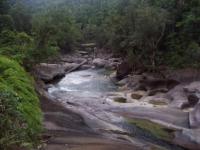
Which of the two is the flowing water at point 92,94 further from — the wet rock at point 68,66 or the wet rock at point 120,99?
the wet rock at point 68,66

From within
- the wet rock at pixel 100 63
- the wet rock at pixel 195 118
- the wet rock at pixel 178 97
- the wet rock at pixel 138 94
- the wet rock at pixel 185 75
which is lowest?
the wet rock at pixel 100 63

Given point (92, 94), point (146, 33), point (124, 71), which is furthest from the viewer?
point (124, 71)

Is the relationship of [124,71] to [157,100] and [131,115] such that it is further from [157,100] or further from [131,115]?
[131,115]

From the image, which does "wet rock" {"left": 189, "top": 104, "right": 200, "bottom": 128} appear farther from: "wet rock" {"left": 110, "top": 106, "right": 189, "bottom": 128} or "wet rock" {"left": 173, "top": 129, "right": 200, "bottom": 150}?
"wet rock" {"left": 173, "top": 129, "right": 200, "bottom": 150}

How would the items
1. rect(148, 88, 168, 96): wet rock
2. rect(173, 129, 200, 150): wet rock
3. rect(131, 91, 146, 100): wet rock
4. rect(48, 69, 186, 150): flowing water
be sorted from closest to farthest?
rect(173, 129, 200, 150): wet rock → rect(48, 69, 186, 150): flowing water → rect(131, 91, 146, 100): wet rock → rect(148, 88, 168, 96): wet rock

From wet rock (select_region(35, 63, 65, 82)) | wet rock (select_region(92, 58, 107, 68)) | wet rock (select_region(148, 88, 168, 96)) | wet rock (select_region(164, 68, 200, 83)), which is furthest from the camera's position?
wet rock (select_region(92, 58, 107, 68))

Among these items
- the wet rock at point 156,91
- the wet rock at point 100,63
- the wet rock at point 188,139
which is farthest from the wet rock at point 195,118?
the wet rock at point 100,63

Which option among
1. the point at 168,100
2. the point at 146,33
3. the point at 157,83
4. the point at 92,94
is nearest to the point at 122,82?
the point at 157,83

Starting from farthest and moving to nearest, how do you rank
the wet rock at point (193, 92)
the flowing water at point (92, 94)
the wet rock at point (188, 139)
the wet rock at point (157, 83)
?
the wet rock at point (157, 83), the wet rock at point (193, 92), the flowing water at point (92, 94), the wet rock at point (188, 139)

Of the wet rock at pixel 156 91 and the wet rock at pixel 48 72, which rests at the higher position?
the wet rock at pixel 156 91

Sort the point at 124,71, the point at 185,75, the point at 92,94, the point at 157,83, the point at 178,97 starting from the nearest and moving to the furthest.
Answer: the point at 178,97 → the point at 92,94 → the point at 185,75 → the point at 157,83 → the point at 124,71

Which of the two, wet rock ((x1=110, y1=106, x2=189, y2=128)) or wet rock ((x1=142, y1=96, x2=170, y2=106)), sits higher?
wet rock ((x1=110, y1=106, x2=189, y2=128))

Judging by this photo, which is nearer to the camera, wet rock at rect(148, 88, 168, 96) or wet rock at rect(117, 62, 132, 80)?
wet rock at rect(148, 88, 168, 96)

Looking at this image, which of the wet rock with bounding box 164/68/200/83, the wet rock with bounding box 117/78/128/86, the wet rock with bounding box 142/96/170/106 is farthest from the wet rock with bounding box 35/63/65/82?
the wet rock with bounding box 142/96/170/106
